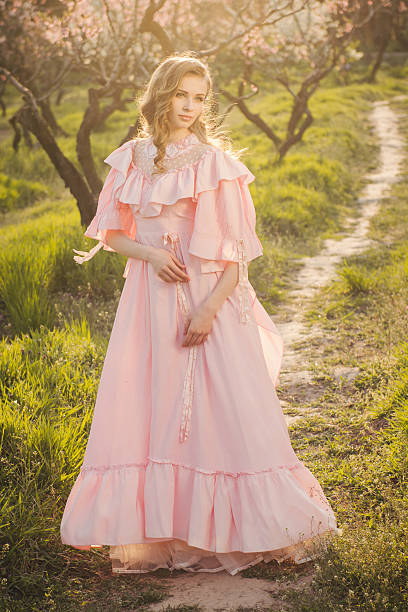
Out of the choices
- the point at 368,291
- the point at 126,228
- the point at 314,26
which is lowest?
the point at 368,291

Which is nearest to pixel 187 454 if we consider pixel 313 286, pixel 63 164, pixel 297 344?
pixel 297 344

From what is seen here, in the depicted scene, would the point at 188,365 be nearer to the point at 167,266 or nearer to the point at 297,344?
the point at 167,266

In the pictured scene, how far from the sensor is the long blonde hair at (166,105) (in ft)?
8.16

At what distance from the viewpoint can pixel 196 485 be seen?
2.41m

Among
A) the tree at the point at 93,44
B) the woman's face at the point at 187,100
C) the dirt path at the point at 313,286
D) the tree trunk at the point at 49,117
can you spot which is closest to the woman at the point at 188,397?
the woman's face at the point at 187,100

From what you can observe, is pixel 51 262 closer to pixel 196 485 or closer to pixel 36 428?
pixel 36 428

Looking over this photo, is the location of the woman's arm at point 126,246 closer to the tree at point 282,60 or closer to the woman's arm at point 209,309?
the woman's arm at point 209,309

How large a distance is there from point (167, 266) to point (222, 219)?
0.30 m

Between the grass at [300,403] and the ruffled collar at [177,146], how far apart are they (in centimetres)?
139

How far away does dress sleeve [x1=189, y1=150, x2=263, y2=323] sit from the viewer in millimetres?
2463

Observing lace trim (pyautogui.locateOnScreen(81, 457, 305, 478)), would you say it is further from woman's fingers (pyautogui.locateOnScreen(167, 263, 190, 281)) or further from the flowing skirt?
woman's fingers (pyautogui.locateOnScreen(167, 263, 190, 281))

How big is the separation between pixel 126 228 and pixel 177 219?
357 millimetres

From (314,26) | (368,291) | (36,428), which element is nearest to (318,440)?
(36,428)

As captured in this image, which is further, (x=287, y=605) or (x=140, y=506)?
(x=140, y=506)
